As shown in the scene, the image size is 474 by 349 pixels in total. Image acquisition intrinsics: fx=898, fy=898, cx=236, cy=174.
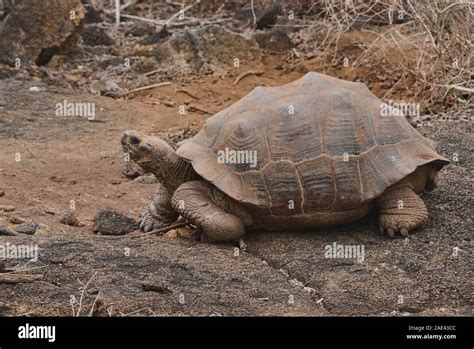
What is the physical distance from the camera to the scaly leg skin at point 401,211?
16.9ft

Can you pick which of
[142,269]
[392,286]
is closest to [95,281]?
[142,269]

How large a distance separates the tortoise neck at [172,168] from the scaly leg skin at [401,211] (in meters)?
1.18

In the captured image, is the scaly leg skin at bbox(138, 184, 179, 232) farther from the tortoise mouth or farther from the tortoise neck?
the tortoise mouth

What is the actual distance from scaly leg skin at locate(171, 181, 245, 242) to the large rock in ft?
17.5

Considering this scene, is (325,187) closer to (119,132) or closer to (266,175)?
(266,175)

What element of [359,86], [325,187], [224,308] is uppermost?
[359,86]

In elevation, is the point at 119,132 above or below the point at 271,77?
below

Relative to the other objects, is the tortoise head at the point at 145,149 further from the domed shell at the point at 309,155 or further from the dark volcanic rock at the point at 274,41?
the dark volcanic rock at the point at 274,41

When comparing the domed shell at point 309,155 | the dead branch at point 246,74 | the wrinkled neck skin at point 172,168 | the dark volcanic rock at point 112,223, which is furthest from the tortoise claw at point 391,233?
the dead branch at point 246,74

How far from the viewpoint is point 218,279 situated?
4.52 metres

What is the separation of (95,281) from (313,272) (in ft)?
3.77

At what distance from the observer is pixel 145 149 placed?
5.51 metres

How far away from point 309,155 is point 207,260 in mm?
857

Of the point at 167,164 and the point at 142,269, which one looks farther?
the point at 167,164
